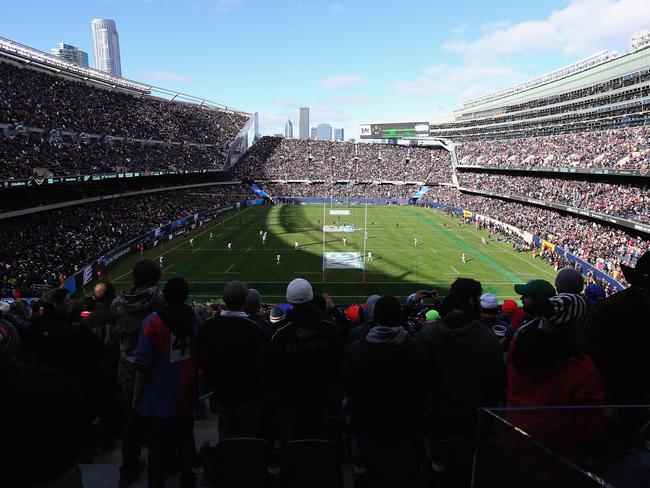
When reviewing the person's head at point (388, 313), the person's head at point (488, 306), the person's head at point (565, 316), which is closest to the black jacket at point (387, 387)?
the person's head at point (388, 313)

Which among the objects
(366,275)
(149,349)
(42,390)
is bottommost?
(366,275)

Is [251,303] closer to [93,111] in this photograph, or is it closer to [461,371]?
[461,371]

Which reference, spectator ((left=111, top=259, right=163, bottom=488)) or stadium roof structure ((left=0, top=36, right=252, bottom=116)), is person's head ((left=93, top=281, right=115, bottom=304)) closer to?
spectator ((left=111, top=259, right=163, bottom=488))

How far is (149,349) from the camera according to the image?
3781mm

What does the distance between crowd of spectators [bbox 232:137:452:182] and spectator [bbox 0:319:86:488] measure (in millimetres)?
82854

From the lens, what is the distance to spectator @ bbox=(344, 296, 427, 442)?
3.36 m

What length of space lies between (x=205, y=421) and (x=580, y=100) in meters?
73.6

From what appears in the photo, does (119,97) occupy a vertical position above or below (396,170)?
above

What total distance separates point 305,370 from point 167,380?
1323 millimetres

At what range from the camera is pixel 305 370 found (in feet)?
12.1

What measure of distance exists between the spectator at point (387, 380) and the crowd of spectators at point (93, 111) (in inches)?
1656

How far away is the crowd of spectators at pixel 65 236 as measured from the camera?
24.7 meters

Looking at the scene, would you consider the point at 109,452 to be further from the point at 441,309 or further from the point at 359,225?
the point at 359,225

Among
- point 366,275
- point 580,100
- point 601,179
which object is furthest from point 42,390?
point 580,100
